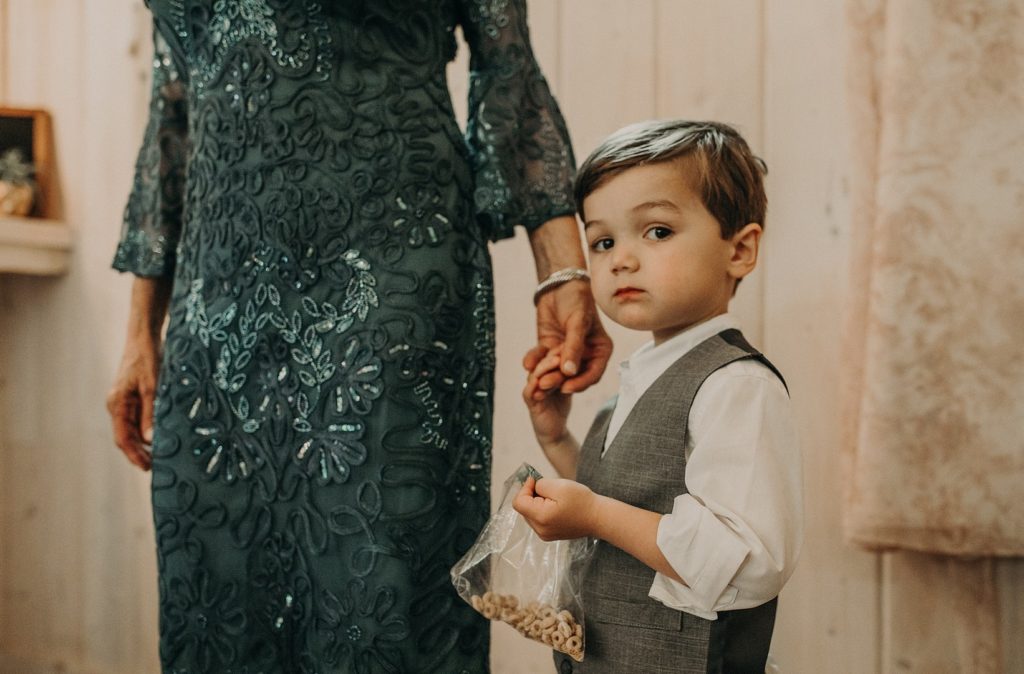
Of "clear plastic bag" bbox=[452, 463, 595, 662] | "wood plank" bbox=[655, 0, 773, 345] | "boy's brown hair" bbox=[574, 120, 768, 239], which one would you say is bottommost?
"clear plastic bag" bbox=[452, 463, 595, 662]

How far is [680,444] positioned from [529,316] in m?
0.81

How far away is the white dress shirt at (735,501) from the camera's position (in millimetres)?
670

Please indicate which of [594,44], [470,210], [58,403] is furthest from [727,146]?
[58,403]

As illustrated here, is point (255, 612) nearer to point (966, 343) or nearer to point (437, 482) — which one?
point (437, 482)

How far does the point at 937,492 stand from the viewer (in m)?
0.99

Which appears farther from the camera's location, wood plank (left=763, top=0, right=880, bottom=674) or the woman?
wood plank (left=763, top=0, right=880, bottom=674)

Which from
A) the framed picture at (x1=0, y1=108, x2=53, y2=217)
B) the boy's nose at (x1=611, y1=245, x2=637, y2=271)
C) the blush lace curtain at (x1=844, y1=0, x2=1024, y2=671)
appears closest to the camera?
the boy's nose at (x1=611, y1=245, x2=637, y2=271)

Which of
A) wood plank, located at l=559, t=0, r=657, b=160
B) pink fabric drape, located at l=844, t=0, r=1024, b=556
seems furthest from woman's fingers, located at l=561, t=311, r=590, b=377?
wood plank, located at l=559, t=0, r=657, b=160

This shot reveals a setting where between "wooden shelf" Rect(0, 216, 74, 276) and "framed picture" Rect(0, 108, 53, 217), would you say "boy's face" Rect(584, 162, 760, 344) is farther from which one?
"framed picture" Rect(0, 108, 53, 217)

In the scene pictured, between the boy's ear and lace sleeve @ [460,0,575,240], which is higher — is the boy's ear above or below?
below

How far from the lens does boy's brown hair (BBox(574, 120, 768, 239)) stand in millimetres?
773

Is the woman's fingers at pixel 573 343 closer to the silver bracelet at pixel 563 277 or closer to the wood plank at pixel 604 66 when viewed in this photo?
the silver bracelet at pixel 563 277

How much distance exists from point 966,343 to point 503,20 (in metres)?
0.56

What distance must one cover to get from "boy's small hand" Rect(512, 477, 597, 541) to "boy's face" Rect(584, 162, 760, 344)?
0.45 ft
